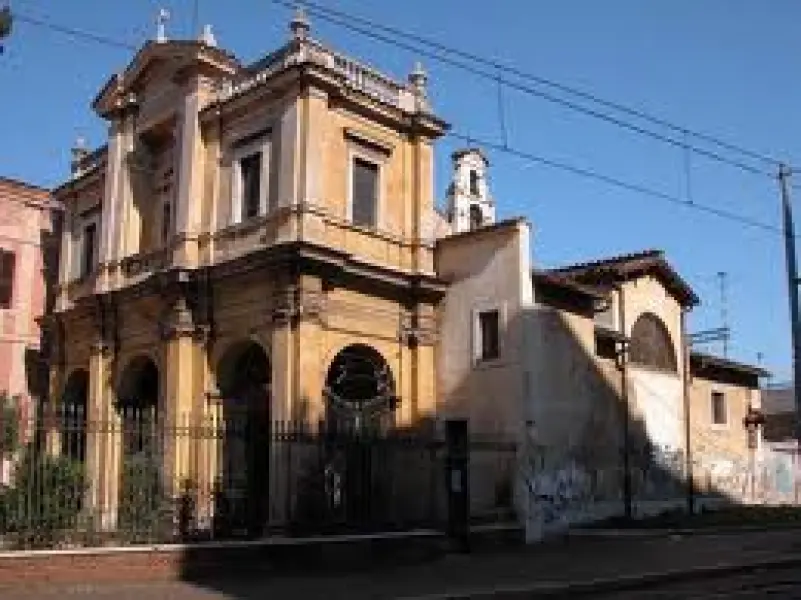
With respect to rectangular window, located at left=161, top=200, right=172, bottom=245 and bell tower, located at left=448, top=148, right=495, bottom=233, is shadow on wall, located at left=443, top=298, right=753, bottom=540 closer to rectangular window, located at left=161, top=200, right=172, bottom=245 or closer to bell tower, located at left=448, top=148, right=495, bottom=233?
rectangular window, located at left=161, top=200, right=172, bottom=245

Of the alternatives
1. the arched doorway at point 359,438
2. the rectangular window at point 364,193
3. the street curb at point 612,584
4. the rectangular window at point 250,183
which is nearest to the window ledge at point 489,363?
the arched doorway at point 359,438

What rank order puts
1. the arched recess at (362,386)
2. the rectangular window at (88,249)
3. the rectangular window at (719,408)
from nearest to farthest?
the arched recess at (362,386) → the rectangular window at (88,249) → the rectangular window at (719,408)

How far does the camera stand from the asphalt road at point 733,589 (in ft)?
43.7

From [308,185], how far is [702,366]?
14545 millimetres

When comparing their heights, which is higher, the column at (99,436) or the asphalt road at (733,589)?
the column at (99,436)

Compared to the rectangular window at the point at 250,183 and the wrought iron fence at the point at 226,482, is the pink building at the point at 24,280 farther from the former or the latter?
the rectangular window at the point at 250,183

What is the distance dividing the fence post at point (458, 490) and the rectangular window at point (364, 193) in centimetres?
547

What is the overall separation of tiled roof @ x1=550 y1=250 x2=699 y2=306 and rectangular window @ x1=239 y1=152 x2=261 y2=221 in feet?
25.8

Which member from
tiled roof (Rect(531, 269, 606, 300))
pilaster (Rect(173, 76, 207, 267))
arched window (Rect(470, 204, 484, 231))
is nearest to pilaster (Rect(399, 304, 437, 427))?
tiled roof (Rect(531, 269, 606, 300))

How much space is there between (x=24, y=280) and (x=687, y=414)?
19.6 m

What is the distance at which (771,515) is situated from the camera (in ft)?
90.7

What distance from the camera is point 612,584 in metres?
14.9

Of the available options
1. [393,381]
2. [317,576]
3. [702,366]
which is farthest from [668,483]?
[317,576]

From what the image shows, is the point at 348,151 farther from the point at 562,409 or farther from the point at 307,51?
the point at 562,409
